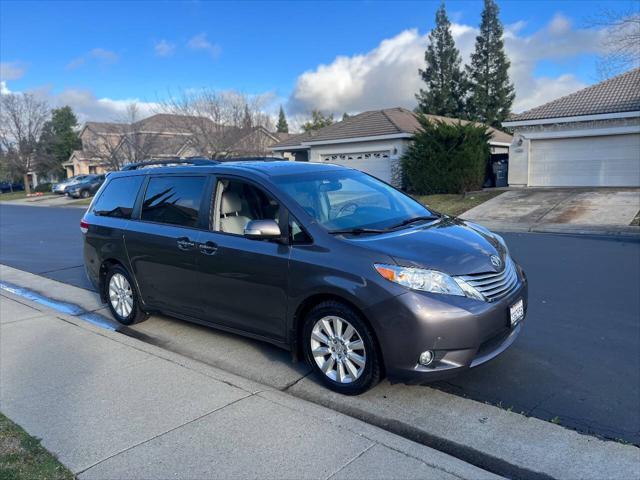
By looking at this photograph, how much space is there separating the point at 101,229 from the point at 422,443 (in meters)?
4.47

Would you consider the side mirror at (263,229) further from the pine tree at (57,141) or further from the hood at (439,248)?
the pine tree at (57,141)

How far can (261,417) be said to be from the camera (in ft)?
11.5

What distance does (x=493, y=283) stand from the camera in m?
3.74

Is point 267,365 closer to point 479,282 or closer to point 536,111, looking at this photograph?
point 479,282

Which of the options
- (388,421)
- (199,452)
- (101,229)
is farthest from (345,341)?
(101,229)

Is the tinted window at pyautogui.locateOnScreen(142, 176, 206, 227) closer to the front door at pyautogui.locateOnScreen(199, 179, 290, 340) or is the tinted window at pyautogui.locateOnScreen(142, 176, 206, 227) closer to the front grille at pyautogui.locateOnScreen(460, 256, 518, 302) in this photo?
the front door at pyautogui.locateOnScreen(199, 179, 290, 340)

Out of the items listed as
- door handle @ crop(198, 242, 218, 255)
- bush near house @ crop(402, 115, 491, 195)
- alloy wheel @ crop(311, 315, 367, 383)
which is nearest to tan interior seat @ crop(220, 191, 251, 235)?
door handle @ crop(198, 242, 218, 255)

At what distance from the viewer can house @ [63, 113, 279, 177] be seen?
3347 centimetres

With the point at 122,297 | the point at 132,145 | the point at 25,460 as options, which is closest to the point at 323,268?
the point at 25,460

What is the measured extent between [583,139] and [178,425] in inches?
919

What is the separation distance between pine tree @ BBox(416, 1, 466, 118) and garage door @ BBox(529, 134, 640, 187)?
94.8 ft

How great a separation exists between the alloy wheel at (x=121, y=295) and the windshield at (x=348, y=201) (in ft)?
8.27

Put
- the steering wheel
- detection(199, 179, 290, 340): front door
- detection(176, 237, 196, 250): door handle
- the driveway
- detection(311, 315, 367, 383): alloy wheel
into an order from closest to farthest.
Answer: detection(311, 315, 367, 383): alloy wheel → detection(199, 179, 290, 340): front door → the steering wheel → detection(176, 237, 196, 250): door handle → the driveway

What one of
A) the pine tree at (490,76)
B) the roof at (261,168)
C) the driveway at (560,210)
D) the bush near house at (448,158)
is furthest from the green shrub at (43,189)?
the roof at (261,168)
